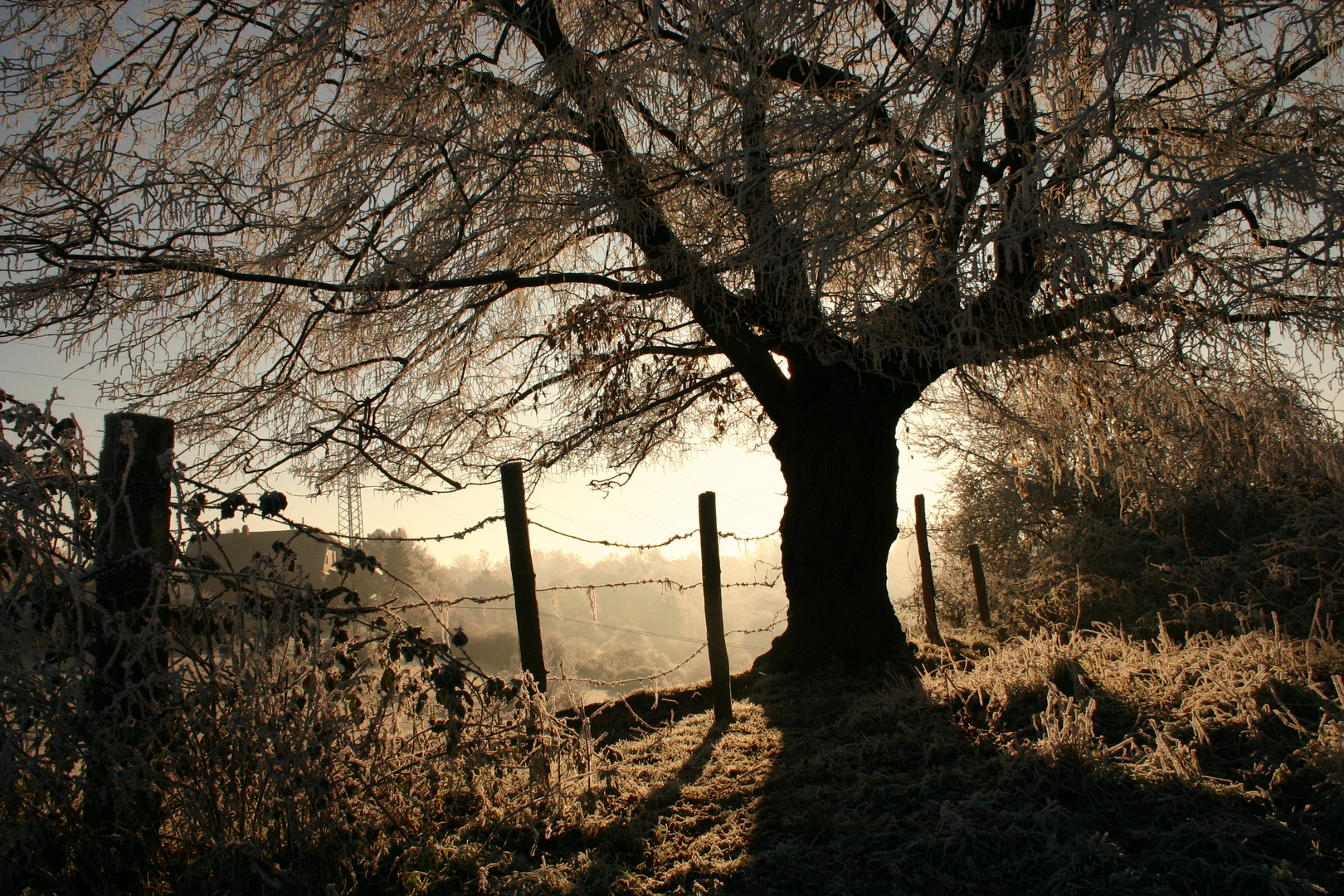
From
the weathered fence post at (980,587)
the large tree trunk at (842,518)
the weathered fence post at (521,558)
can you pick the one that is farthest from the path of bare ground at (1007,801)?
the weathered fence post at (980,587)

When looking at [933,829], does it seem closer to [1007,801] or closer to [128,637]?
[1007,801]

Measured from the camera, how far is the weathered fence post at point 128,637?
253cm

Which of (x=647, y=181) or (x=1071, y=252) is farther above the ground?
(x=647, y=181)

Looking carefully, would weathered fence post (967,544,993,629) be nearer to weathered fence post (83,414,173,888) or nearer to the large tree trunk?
the large tree trunk

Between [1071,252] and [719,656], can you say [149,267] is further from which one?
[1071,252]

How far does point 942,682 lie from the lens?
508 centimetres

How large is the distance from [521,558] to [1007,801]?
292cm

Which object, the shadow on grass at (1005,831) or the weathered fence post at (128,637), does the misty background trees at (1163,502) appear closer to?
the shadow on grass at (1005,831)

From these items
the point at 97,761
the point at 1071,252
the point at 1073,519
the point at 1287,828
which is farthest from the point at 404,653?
the point at 1073,519

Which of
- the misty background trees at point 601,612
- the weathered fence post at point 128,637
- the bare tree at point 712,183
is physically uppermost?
the bare tree at point 712,183

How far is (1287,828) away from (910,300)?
2773mm

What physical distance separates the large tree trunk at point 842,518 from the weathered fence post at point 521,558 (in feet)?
10.6

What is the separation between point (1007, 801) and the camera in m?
3.34

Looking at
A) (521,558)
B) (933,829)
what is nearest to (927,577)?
(521,558)
